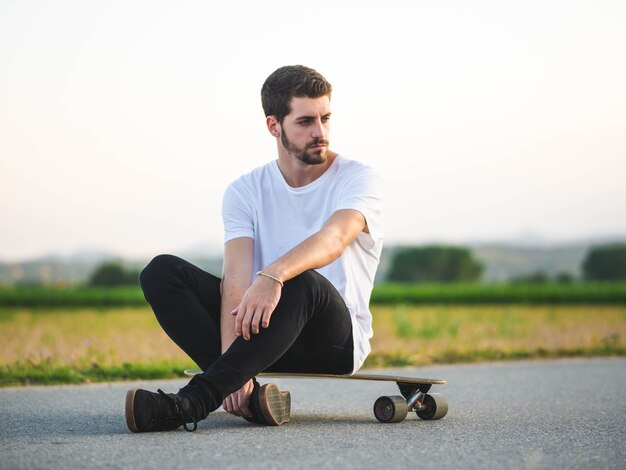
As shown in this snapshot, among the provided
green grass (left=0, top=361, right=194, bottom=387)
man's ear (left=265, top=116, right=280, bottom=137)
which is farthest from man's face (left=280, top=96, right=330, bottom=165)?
green grass (left=0, top=361, right=194, bottom=387)

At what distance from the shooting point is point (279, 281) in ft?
12.6

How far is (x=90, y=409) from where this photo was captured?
5031mm

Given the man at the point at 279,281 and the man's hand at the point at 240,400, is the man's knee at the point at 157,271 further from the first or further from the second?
the man's hand at the point at 240,400

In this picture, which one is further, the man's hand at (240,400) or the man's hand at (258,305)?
the man's hand at (240,400)

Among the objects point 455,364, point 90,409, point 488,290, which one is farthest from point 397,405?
point 488,290

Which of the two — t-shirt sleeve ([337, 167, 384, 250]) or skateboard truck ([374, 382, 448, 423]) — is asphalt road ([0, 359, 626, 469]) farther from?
t-shirt sleeve ([337, 167, 384, 250])

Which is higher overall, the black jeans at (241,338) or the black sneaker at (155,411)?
the black jeans at (241,338)

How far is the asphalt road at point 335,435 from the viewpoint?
3.31 metres

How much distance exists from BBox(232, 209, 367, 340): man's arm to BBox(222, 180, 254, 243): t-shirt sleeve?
0.52m

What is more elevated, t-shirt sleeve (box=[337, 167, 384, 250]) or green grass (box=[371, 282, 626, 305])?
t-shirt sleeve (box=[337, 167, 384, 250])

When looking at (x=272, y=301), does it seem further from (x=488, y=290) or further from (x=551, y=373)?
(x=488, y=290)

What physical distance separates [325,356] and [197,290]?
2.22ft

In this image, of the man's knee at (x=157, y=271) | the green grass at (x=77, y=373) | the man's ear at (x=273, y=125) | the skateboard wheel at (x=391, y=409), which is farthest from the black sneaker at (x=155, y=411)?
the green grass at (x=77, y=373)

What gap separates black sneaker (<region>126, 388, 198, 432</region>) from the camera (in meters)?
3.77
